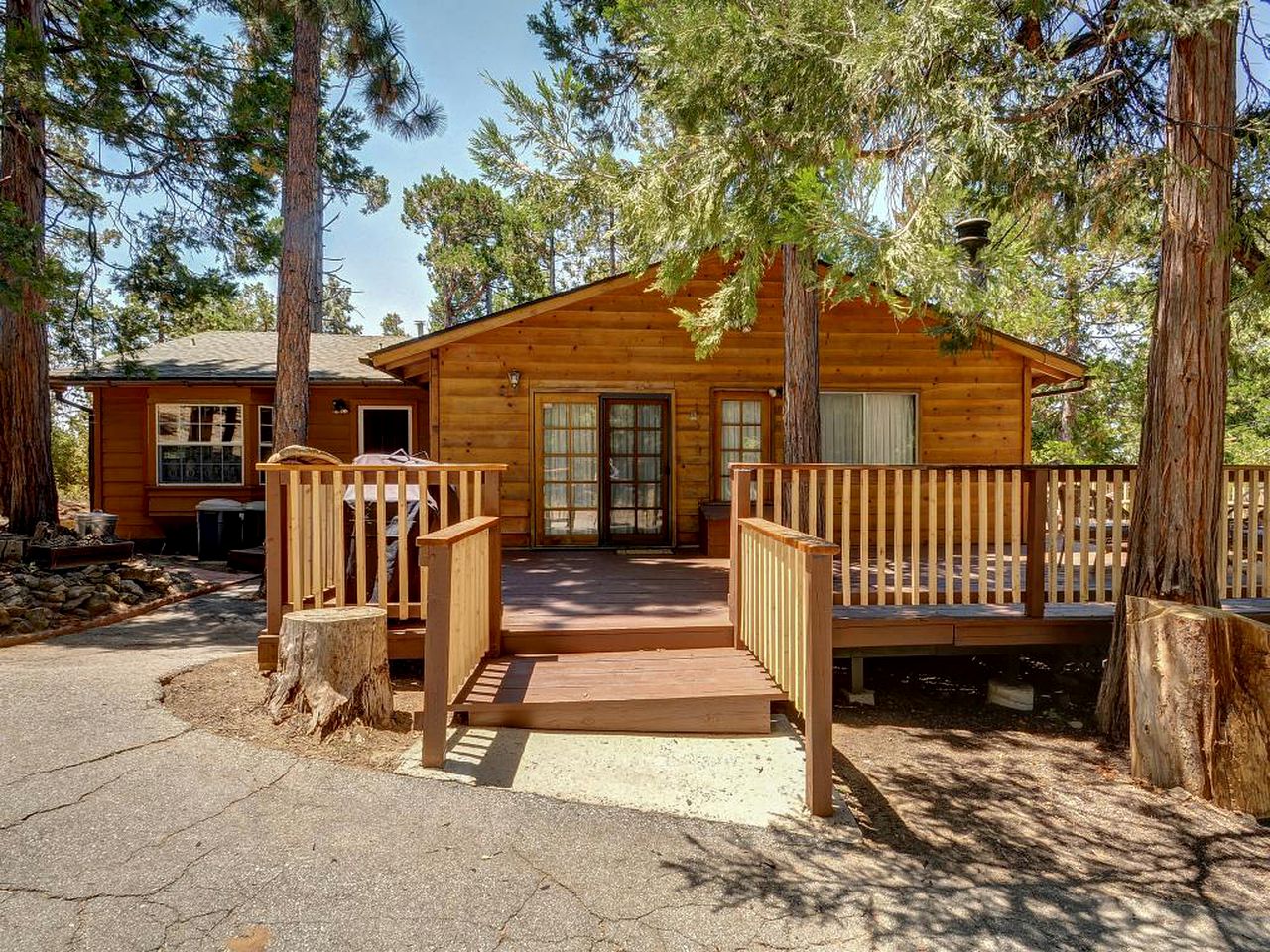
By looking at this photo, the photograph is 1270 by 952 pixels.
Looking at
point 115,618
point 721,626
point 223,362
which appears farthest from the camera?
point 223,362

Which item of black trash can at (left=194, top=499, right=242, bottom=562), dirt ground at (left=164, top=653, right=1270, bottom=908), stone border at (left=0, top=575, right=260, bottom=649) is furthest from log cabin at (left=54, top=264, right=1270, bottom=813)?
stone border at (left=0, top=575, right=260, bottom=649)

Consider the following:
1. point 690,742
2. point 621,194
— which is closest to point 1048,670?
point 690,742

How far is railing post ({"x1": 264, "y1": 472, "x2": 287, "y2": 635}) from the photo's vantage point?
150 inches

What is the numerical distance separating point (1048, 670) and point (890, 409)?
3.77 m

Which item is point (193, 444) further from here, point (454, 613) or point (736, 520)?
point (736, 520)

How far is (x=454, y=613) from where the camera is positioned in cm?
340

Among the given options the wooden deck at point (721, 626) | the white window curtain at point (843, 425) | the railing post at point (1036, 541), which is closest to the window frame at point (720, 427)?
the white window curtain at point (843, 425)

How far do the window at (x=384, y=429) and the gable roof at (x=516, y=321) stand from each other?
3.23 meters

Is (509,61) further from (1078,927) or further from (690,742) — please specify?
(1078,927)

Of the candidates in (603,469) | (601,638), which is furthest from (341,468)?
(603,469)

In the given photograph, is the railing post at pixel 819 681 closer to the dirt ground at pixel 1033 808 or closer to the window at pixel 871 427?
the dirt ground at pixel 1033 808

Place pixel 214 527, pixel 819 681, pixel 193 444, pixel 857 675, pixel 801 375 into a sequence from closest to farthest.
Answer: pixel 819 681, pixel 857 675, pixel 801 375, pixel 214 527, pixel 193 444

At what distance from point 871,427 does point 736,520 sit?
4517mm

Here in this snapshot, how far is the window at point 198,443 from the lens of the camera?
1062cm
